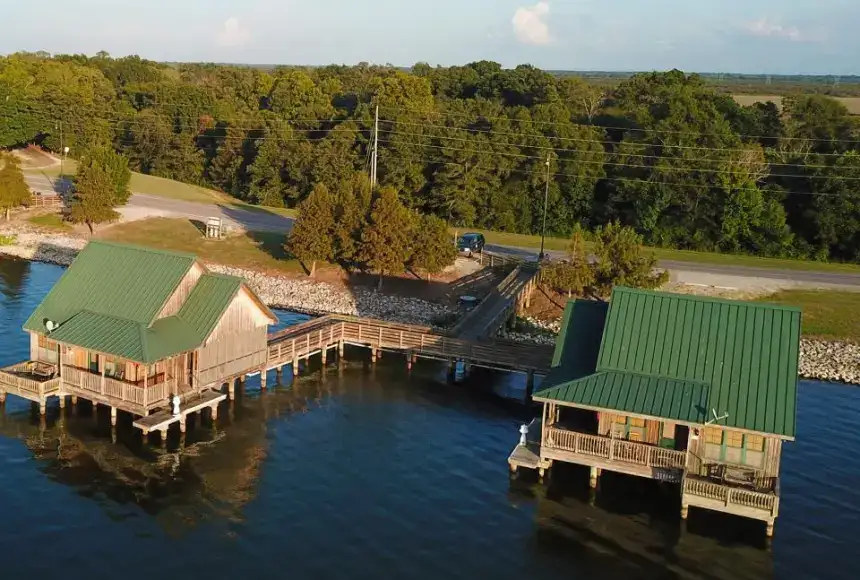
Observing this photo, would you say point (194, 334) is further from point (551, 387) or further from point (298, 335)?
point (551, 387)

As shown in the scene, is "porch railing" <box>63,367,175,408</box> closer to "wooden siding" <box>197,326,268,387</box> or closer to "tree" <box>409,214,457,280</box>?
"wooden siding" <box>197,326,268,387</box>

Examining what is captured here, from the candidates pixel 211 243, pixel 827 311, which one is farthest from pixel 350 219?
pixel 827 311

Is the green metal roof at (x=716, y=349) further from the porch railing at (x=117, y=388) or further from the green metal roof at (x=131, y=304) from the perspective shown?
the porch railing at (x=117, y=388)

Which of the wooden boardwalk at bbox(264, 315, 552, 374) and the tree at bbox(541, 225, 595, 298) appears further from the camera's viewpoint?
the tree at bbox(541, 225, 595, 298)

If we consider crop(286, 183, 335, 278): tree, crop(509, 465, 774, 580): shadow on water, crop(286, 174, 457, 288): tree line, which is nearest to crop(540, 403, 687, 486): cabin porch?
crop(509, 465, 774, 580): shadow on water

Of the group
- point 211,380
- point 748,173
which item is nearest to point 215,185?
point 748,173

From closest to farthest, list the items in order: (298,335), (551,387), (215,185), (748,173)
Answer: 1. (551,387)
2. (298,335)
3. (748,173)
4. (215,185)
